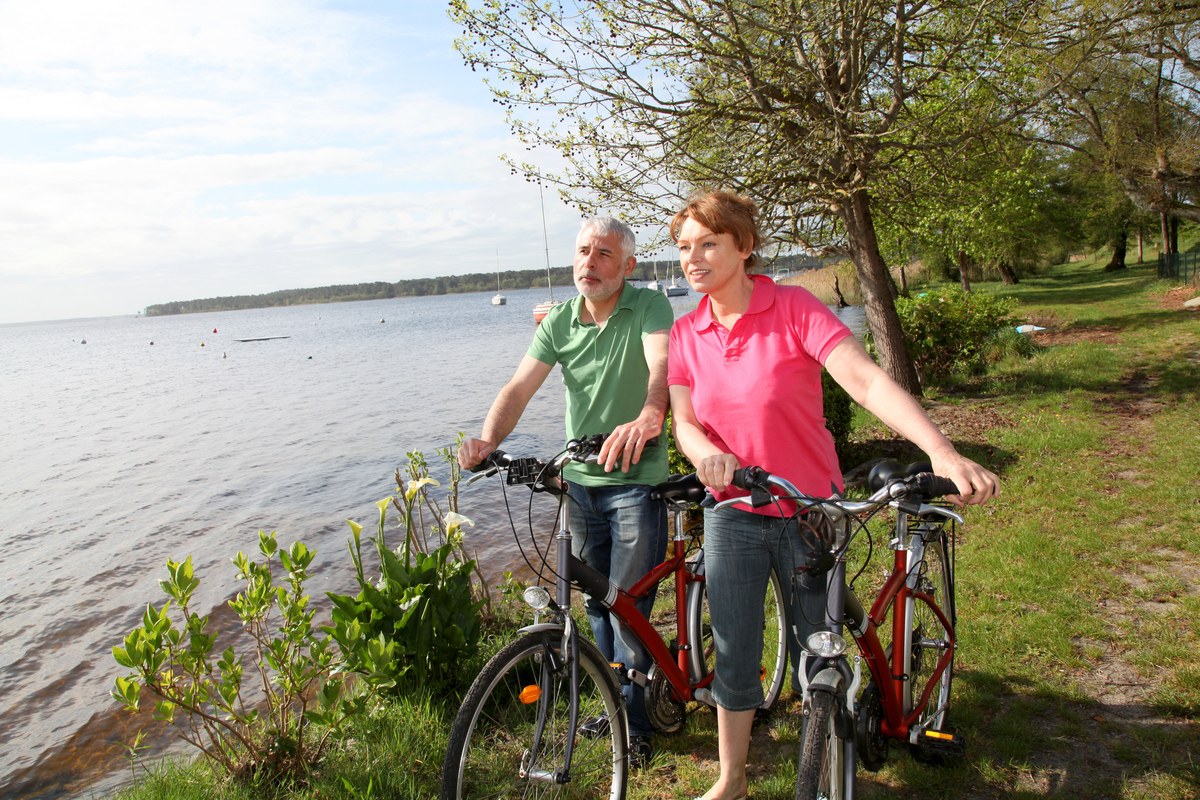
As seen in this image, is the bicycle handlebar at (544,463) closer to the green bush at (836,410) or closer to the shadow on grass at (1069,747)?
the shadow on grass at (1069,747)

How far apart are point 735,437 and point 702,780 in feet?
5.59

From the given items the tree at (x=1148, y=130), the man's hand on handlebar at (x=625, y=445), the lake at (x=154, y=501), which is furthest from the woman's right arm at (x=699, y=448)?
the tree at (x=1148, y=130)

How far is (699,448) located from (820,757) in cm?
99

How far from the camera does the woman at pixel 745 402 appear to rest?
2.43 m

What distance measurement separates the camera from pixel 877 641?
2822 mm

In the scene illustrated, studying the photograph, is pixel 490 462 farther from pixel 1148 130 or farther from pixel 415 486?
pixel 1148 130

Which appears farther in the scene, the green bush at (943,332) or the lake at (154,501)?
the green bush at (943,332)

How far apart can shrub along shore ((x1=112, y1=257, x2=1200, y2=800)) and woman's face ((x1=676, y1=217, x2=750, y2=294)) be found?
218cm

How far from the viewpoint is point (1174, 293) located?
22766 millimetres

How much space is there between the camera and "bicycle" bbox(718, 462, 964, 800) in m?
2.16

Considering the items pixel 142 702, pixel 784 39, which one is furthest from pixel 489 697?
pixel 784 39

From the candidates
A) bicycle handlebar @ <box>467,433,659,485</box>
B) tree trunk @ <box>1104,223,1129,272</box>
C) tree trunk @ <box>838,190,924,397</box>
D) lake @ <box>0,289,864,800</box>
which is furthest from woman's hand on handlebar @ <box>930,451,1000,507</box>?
tree trunk @ <box>1104,223,1129,272</box>

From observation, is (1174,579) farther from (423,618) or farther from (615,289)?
(423,618)

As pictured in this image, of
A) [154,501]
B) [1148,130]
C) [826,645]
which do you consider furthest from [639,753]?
[1148,130]
